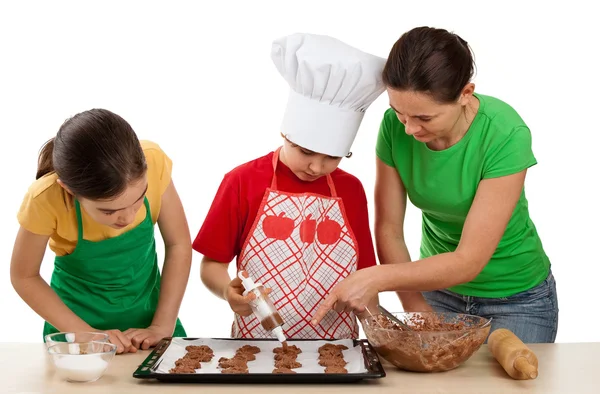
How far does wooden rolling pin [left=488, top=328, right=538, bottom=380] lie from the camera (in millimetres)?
1730

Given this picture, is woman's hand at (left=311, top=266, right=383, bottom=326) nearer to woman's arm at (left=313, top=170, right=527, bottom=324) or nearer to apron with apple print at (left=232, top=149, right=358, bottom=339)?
woman's arm at (left=313, top=170, right=527, bottom=324)

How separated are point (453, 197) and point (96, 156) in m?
0.93

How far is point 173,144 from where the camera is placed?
11.8 feet

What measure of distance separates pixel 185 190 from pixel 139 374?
6.51ft

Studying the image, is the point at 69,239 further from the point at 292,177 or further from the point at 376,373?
the point at 376,373

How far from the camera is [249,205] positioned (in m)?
2.28

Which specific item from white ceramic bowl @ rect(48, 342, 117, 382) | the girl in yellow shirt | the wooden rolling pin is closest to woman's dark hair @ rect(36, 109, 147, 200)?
the girl in yellow shirt

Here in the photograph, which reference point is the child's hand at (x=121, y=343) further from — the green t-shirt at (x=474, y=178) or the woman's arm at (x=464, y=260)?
the green t-shirt at (x=474, y=178)

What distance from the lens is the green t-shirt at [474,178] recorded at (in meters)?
2.08

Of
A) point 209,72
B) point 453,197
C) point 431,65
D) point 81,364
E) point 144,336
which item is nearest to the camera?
point 81,364

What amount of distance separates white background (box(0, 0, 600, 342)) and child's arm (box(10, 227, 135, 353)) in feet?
5.28

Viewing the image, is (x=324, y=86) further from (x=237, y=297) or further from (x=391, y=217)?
(x=237, y=297)

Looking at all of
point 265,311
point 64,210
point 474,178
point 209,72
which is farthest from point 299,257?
point 209,72

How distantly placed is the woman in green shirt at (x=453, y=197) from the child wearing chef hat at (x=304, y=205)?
0.33 ft
